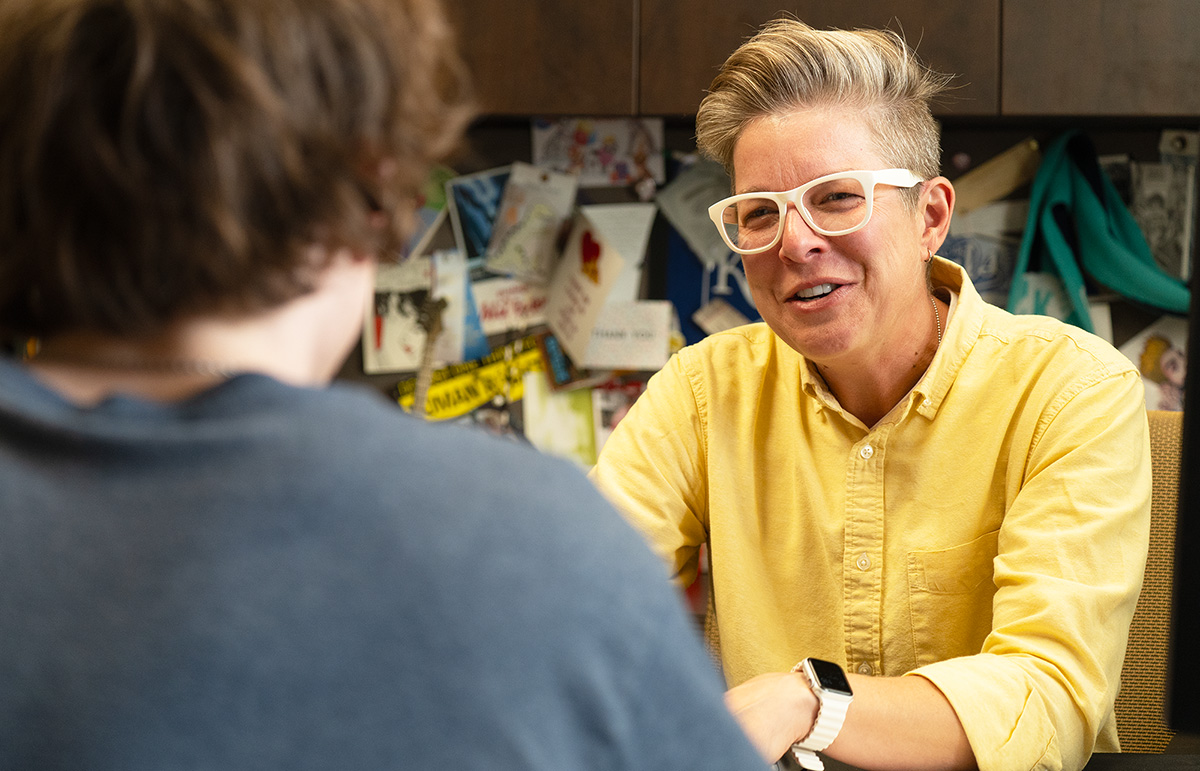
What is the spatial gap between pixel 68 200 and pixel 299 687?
23 centimetres

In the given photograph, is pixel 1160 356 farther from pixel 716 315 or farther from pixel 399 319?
pixel 399 319

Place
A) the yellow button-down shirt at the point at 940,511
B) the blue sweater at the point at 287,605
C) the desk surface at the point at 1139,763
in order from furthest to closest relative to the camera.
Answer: the yellow button-down shirt at the point at 940,511
the desk surface at the point at 1139,763
the blue sweater at the point at 287,605

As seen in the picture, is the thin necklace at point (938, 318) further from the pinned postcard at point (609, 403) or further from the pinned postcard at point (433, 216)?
the pinned postcard at point (433, 216)

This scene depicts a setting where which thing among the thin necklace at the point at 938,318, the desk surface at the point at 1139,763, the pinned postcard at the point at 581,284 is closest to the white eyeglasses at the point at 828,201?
the thin necklace at the point at 938,318

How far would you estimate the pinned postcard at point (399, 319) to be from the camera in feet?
6.70

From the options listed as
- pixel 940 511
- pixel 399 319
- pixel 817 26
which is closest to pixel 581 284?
pixel 399 319

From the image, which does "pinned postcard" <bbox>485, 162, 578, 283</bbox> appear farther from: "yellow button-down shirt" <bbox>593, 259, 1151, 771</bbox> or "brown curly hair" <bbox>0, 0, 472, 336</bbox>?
"brown curly hair" <bbox>0, 0, 472, 336</bbox>

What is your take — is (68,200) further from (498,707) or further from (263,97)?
(498,707)

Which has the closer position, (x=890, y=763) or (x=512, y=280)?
(x=890, y=763)

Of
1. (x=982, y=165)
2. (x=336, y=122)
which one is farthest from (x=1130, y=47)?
(x=336, y=122)

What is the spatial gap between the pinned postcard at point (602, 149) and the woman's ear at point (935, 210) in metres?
0.84

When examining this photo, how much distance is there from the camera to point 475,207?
6.75 feet

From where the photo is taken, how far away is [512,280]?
6.78 ft

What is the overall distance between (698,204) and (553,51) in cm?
45
